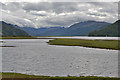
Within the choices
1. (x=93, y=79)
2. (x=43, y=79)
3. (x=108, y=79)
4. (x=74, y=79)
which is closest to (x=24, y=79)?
(x=43, y=79)

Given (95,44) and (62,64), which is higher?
(95,44)

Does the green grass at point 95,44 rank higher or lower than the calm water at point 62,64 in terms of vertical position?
higher

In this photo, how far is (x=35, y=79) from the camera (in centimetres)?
2364

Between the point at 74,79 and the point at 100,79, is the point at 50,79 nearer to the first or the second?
the point at 74,79

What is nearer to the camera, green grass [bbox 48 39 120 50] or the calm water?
the calm water

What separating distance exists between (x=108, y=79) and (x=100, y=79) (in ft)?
4.12

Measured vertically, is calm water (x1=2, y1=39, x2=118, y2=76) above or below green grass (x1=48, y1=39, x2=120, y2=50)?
below

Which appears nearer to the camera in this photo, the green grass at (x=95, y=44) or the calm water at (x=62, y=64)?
the calm water at (x=62, y=64)

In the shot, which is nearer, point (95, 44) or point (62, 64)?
point (62, 64)

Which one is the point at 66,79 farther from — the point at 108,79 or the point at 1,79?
the point at 1,79

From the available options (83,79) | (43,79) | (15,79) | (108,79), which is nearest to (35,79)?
(43,79)

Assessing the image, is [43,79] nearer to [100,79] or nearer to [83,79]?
[83,79]

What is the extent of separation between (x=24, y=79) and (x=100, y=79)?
37.5 ft

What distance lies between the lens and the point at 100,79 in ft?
78.8
